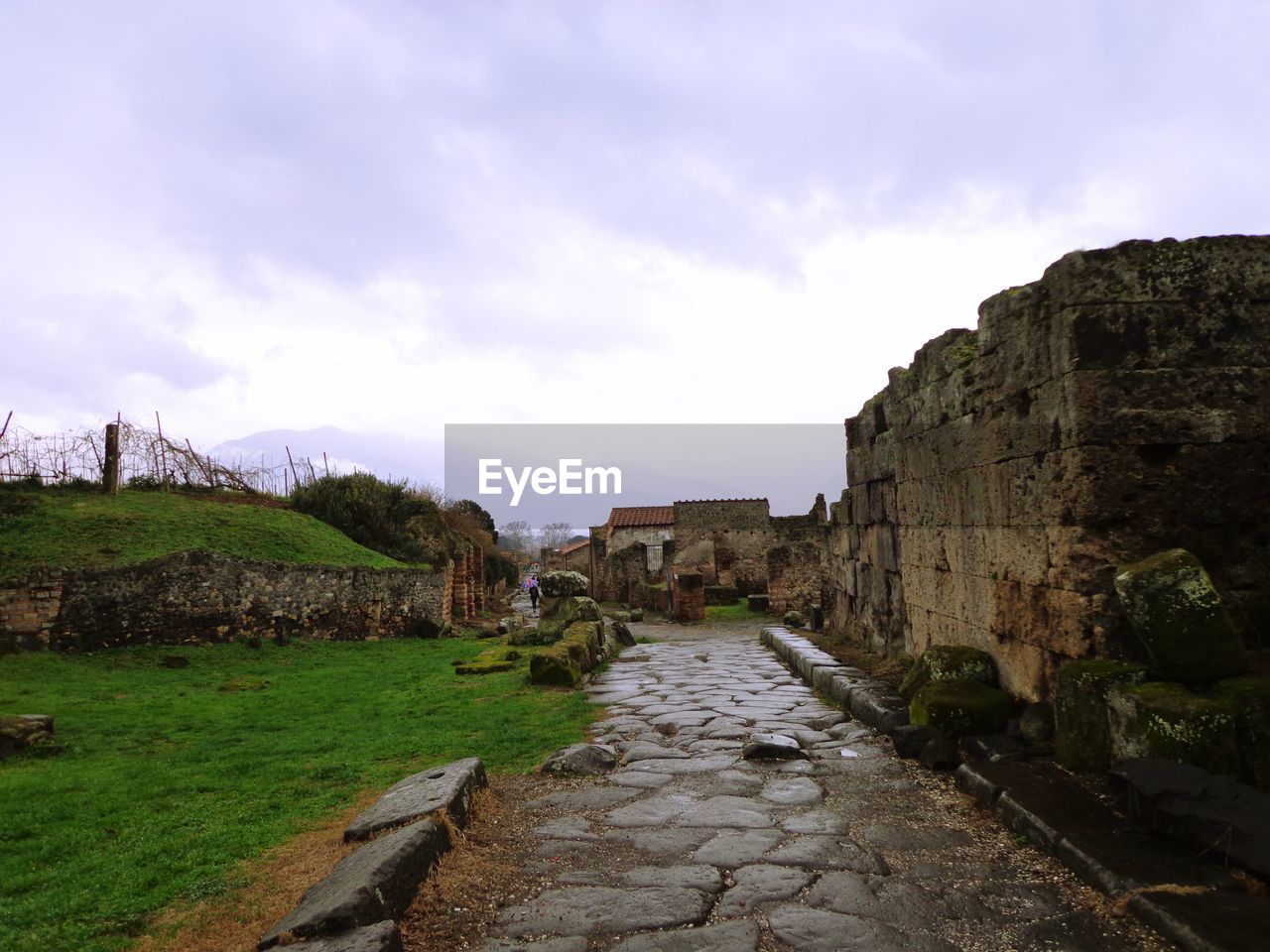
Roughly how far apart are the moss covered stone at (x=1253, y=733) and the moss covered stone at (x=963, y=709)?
1.78 metres

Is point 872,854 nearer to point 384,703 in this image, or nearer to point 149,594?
point 384,703

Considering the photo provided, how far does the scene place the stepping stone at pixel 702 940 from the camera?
2.78m

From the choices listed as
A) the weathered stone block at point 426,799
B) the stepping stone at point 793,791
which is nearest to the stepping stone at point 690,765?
the stepping stone at point 793,791

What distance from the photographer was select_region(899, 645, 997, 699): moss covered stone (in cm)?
594

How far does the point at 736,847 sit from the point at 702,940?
3.23 feet

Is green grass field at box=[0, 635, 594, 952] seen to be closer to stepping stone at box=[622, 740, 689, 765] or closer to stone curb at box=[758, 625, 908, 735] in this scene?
stepping stone at box=[622, 740, 689, 765]

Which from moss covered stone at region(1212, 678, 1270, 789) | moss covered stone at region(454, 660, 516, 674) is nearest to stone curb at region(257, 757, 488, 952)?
moss covered stone at region(1212, 678, 1270, 789)

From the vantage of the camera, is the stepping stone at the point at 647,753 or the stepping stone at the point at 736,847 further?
the stepping stone at the point at 647,753

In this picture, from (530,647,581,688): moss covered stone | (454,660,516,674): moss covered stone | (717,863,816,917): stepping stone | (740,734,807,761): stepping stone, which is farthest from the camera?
(454,660,516,674): moss covered stone

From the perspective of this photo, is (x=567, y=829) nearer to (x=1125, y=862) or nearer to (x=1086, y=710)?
(x=1125, y=862)

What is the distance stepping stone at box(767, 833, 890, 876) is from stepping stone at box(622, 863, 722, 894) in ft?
1.12

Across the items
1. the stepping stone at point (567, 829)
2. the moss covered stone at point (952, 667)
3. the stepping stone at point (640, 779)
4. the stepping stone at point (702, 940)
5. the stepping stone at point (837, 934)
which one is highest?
the moss covered stone at point (952, 667)

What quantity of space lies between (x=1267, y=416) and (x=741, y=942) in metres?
4.53

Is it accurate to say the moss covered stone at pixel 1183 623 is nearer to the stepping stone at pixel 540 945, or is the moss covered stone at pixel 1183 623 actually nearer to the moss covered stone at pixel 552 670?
the stepping stone at pixel 540 945
